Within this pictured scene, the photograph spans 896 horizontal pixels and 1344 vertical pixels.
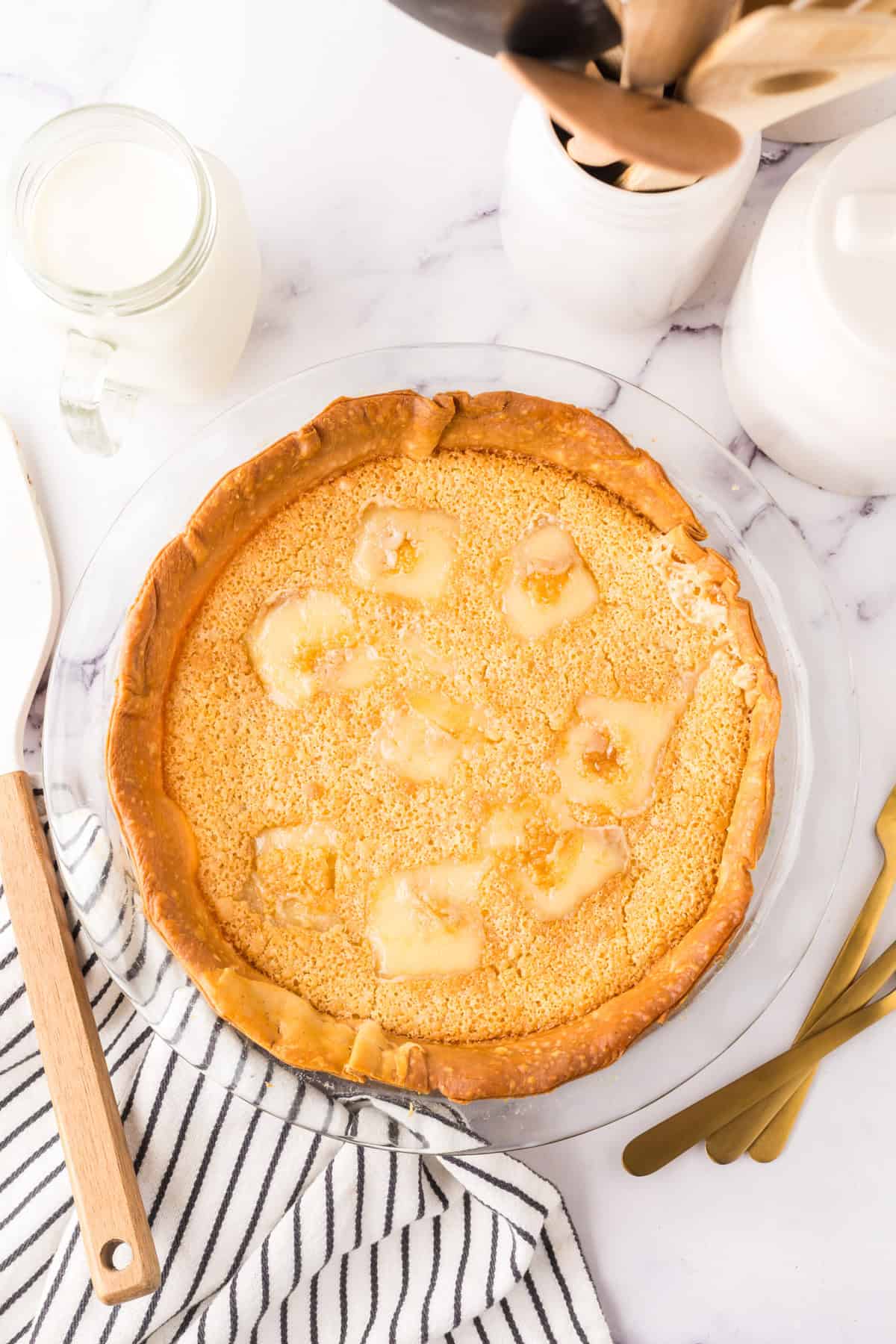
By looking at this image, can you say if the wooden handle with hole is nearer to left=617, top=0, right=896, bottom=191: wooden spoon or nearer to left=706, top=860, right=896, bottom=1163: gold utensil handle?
left=706, top=860, right=896, bottom=1163: gold utensil handle

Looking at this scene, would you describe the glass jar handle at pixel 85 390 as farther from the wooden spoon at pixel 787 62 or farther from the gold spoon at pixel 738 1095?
the gold spoon at pixel 738 1095

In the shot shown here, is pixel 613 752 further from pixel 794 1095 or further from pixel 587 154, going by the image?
pixel 587 154

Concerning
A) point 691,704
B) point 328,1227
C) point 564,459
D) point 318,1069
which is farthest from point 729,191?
point 328,1227

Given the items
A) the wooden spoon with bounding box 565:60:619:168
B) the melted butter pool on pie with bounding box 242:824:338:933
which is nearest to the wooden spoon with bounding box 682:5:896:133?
the wooden spoon with bounding box 565:60:619:168

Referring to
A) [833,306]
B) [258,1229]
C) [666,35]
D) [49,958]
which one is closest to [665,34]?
[666,35]

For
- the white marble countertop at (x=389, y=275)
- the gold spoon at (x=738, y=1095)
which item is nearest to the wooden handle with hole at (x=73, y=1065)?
the white marble countertop at (x=389, y=275)

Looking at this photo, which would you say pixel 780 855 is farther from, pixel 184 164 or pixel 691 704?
pixel 184 164
